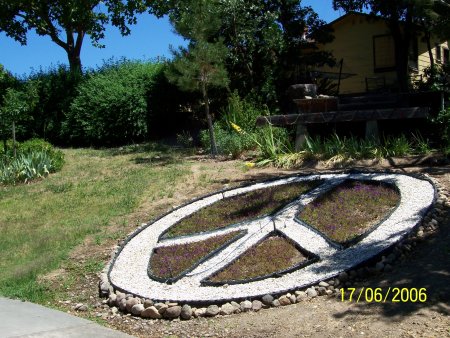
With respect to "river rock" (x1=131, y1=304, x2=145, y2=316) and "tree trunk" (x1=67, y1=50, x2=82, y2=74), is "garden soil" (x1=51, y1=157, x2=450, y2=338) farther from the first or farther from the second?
"tree trunk" (x1=67, y1=50, x2=82, y2=74)

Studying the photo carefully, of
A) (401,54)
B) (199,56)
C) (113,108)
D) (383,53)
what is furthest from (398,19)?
(113,108)

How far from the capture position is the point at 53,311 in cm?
658

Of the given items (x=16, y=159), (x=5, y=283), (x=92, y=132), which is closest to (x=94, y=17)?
(x=92, y=132)

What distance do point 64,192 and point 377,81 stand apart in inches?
582

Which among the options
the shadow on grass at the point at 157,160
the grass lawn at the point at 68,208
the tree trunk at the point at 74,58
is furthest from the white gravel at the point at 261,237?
the tree trunk at the point at 74,58

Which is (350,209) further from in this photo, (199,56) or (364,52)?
(364,52)

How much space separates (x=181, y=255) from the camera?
303 inches

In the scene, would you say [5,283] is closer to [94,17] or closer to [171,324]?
[171,324]

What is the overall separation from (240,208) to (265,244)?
168cm

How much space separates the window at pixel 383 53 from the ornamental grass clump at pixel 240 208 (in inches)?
601

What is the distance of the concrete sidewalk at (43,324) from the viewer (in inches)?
224

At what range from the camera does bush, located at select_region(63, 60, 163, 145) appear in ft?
62.1

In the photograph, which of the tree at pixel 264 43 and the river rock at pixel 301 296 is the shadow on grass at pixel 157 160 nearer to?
the tree at pixel 264 43

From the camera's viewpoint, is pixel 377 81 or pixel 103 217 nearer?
pixel 103 217
